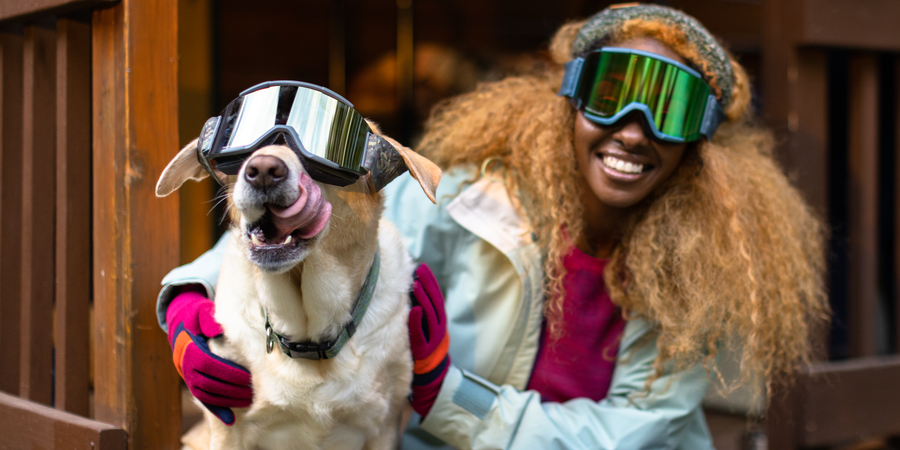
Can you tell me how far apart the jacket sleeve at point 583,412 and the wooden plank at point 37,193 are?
44.0 inches

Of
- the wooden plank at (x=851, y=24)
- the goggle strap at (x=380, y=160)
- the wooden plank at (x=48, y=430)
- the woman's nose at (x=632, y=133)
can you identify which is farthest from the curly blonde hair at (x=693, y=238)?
the wooden plank at (x=48, y=430)

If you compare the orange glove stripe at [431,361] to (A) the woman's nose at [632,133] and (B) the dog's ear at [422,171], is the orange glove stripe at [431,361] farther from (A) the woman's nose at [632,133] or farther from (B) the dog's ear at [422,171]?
(A) the woman's nose at [632,133]

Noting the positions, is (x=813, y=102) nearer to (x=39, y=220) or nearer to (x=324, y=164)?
(x=324, y=164)

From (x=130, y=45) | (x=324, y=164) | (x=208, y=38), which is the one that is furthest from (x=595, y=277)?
(x=208, y=38)

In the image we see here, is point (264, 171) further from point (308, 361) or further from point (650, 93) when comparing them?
point (650, 93)

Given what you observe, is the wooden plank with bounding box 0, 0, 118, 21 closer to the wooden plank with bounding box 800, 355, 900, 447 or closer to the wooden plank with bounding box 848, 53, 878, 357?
the wooden plank with bounding box 800, 355, 900, 447

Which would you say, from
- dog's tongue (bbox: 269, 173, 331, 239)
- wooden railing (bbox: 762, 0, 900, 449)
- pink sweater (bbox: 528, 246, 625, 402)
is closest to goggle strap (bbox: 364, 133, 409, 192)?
dog's tongue (bbox: 269, 173, 331, 239)

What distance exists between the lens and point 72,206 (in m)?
1.65

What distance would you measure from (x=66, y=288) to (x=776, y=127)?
2.67 metres

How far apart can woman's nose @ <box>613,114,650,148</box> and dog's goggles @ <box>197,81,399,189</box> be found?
3.05 feet

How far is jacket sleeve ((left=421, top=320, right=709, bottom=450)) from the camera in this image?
184cm

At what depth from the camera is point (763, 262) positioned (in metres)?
2.00

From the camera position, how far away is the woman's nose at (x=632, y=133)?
1.86 meters

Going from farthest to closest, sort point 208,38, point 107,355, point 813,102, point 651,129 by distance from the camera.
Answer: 1. point 208,38
2. point 813,102
3. point 651,129
4. point 107,355
